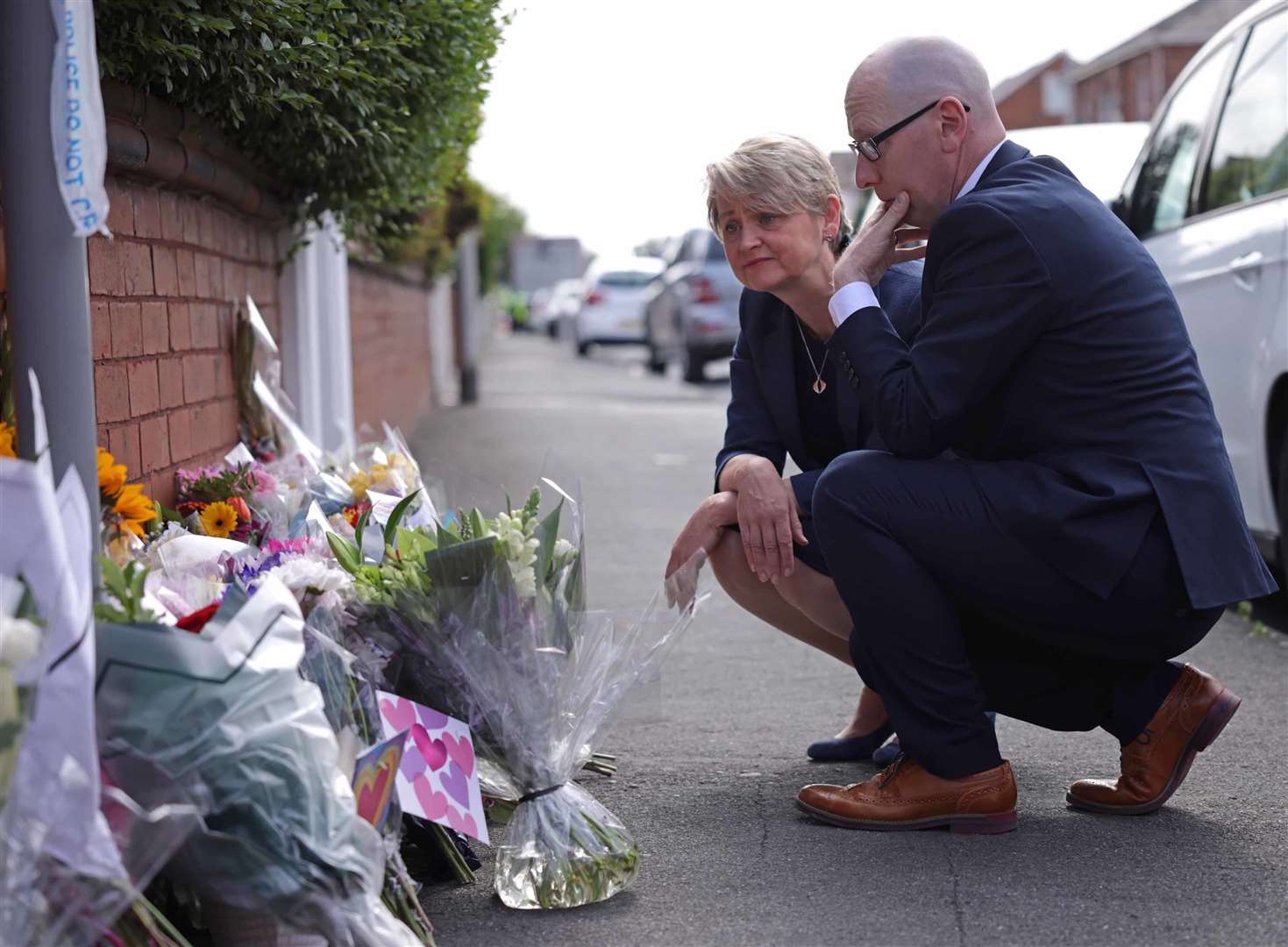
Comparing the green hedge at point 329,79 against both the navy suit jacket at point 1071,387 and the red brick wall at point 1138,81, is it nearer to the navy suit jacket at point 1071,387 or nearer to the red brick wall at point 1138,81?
the navy suit jacket at point 1071,387

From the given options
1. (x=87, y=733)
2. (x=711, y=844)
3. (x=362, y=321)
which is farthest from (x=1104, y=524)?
(x=362, y=321)

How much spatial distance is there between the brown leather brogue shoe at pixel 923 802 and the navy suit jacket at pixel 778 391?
651mm

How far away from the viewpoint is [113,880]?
191cm

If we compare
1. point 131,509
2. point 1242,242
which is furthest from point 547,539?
point 1242,242

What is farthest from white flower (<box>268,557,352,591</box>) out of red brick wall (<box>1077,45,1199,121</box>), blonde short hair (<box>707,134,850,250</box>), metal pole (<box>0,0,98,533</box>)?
red brick wall (<box>1077,45,1199,121</box>)

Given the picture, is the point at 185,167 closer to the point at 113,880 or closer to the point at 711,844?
the point at 711,844

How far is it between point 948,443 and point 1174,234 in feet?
9.91

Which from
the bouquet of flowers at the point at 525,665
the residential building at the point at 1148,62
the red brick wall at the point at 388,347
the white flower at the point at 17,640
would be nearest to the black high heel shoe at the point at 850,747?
the bouquet of flowers at the point at 525,665

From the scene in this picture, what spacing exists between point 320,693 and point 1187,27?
124 ft

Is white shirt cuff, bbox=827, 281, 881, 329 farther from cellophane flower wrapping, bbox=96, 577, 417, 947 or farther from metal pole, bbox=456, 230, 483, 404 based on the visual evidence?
metal pole, bbox=456, 230, 483, 404

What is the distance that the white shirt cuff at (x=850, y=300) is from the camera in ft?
10.2

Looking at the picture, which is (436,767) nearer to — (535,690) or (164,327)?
(535,690)

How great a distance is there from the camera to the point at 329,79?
3678mm

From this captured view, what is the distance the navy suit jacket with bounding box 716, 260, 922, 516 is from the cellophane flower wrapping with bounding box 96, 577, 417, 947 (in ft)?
5.06
